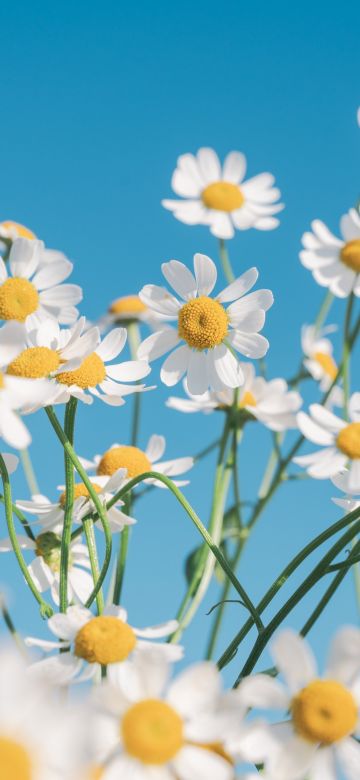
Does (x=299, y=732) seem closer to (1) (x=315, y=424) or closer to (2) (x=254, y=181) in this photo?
(1) (x=315, y=424)

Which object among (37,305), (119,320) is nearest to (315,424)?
(37,305)

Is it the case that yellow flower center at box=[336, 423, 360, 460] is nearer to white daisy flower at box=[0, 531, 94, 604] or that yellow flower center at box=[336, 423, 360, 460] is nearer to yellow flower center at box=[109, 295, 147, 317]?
white daisy flower at box=[0, 531, 94, 604]

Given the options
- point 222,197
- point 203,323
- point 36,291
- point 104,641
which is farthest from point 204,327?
point 222,197

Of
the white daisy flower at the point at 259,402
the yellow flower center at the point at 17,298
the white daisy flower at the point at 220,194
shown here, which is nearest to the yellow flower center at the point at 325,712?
the yellow flower center at the point at 17,298

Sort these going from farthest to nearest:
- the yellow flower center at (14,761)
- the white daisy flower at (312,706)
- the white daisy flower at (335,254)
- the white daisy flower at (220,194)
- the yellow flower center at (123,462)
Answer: the white daisy flower at (220,194) → the white daisy flower at (335,254) → the yellow flower center at (123,462) → the white daisy flower at (312,706) → the yellow flower center at (14,761)

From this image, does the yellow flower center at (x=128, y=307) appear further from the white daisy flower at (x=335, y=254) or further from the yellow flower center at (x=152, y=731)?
the yellow flower center at (x=152, y=731)

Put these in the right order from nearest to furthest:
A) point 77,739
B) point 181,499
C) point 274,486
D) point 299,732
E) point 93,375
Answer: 1. point 77,739
2. point 299,732
3. point 181,499
4. point 93,375
5. point 274,486

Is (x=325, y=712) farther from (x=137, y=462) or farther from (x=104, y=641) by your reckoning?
(x=137, y=462)
